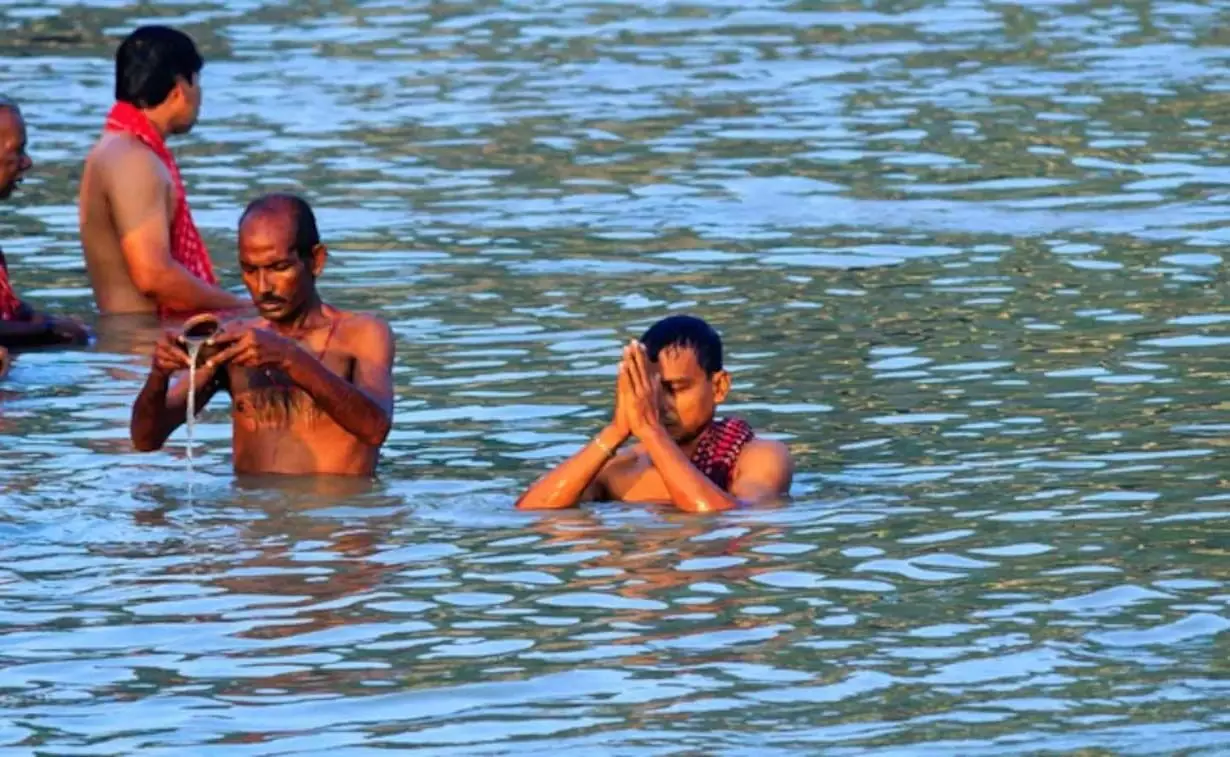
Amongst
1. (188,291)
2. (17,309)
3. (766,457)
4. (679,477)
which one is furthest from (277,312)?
(188,291)

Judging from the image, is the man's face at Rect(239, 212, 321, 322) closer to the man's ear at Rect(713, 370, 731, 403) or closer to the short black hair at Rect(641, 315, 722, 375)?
the short black hair at Rect(641, 315, 722, 375)

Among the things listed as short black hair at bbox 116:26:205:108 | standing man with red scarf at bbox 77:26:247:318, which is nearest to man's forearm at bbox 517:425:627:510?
standing man with red scarf at bbox 77:26:247:318

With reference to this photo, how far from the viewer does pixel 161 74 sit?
13828 millimetres

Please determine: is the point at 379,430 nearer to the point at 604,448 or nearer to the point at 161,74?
the point at 604,448

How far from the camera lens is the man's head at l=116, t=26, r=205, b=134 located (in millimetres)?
13664

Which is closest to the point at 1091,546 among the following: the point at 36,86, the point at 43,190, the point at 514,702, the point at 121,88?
the point at 514,702

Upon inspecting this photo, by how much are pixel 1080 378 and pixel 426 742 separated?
5.30m

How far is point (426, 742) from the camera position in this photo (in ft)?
23.9

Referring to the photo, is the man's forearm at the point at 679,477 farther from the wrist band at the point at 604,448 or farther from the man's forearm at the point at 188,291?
the man's forearm at the point at 188,291

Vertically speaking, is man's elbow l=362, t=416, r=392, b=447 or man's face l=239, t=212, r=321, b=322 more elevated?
man's face l=239, t=212, r=321, b=322

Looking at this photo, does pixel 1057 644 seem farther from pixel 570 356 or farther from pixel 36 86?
pixel 36 86

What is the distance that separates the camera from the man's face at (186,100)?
1388 cm

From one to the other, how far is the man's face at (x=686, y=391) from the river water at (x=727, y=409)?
449 mm

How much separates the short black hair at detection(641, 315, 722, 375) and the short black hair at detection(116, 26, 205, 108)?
164 inches
